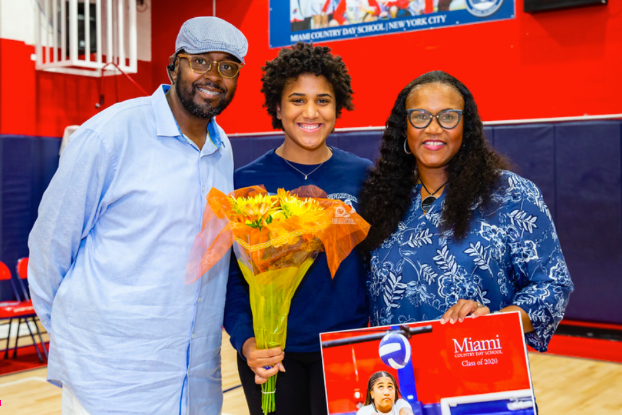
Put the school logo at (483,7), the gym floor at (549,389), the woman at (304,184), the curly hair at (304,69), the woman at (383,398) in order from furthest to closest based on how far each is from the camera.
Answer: the school logo at (483,7), the gym floor at (549,389), the curly hair at (304,69), the woman at (304,184), the woman at (383,398)

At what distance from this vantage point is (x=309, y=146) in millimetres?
2006

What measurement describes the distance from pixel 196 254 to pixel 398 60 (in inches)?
205

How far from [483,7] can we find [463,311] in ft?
16.5

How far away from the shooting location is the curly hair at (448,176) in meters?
1.72

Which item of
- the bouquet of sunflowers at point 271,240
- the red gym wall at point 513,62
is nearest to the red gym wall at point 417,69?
the red gym wall at point 513,62

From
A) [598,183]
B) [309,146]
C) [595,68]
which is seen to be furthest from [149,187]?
[595,68]

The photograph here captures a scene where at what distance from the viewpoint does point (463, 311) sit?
1528 millimetres

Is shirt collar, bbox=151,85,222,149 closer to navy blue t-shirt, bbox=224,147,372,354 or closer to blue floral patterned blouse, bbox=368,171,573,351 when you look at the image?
navy blue t-shirt, bbox=224,147,372,354

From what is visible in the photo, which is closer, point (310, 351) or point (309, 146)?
point (310, 351)

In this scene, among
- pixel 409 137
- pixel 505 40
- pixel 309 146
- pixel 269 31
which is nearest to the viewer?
pixel 409 137

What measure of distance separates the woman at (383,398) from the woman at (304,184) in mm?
330

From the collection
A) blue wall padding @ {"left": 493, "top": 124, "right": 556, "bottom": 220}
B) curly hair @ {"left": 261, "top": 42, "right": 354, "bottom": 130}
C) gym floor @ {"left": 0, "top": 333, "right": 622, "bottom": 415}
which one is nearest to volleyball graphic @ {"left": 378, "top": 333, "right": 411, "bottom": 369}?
curly hair @ {"left": 261, "top": 42, "right": 354, "bottom": 130}

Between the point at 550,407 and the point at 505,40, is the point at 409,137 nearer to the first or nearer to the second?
the point at 550,407

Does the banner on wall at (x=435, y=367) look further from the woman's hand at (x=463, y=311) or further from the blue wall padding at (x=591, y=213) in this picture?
the blue wall padding at (x=591, y=213)
